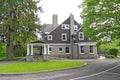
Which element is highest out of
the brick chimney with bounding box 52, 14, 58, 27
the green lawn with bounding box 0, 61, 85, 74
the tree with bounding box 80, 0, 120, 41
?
the brick chimney with bounding box 52, 14, 58, 27

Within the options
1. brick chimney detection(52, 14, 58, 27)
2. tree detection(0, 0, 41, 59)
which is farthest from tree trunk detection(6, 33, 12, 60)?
brick chimney detection(52, 14, 58, 27)

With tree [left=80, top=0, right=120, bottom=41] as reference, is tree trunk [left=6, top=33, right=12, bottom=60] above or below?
below

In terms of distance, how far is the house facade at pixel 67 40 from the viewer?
166 feet

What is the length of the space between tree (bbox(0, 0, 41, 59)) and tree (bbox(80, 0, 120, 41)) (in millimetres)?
19874

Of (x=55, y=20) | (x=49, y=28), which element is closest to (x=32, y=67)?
(x=49, y=28)

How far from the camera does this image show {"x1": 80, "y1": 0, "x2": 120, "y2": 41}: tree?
23.1m

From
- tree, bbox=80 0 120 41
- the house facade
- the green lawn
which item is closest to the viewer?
tree, bbox=80 0 120 41

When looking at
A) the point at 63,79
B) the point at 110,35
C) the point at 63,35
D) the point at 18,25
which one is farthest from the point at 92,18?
the point at 63,35

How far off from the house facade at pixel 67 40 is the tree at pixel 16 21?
7.67 meters

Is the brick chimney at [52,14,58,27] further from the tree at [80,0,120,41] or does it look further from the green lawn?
the tree at [80,0,120,41]

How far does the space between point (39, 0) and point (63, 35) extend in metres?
10.6

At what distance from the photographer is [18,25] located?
43.6 meters

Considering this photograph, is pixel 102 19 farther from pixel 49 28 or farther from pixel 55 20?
pixel 55 20

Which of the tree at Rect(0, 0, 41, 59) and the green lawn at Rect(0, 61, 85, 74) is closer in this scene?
the green lawn at Rect(0, 61, 85, 74)
